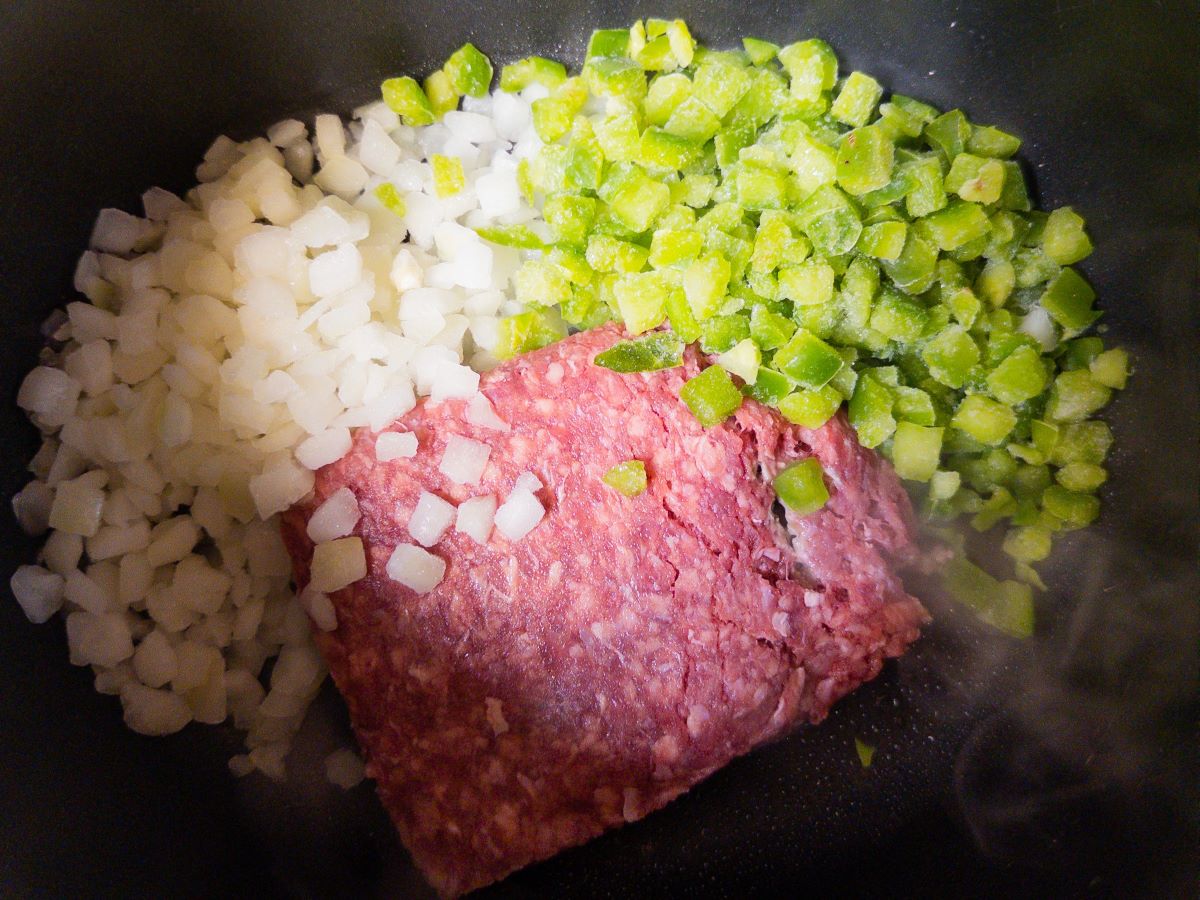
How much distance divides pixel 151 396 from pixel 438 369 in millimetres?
717

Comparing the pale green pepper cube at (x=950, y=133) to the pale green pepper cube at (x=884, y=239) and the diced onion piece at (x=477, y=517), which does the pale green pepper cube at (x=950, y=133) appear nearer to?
the pale green pepper cube at (x=884, y=239)

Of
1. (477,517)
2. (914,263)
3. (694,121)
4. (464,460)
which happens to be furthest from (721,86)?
(477,517)

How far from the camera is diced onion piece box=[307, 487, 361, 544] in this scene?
1.94 meters

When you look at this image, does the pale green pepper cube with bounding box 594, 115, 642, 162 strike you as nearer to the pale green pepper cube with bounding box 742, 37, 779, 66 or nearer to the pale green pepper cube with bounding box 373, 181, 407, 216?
the pale green pepper cube with bounding box 742, 37, 779, 66

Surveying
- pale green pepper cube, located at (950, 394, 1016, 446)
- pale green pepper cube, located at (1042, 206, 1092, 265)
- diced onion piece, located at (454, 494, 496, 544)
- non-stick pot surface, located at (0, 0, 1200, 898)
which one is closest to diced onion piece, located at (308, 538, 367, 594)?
diced onion piece, located at (454, 494, 496, 544)

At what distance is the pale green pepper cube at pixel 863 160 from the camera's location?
193 centimetres

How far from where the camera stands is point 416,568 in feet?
6.26

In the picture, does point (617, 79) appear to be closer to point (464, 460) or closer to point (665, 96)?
point (665, 96)

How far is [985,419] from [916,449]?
0.19 m

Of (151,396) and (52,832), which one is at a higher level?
(151,396)

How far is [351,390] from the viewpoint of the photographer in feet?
6.61

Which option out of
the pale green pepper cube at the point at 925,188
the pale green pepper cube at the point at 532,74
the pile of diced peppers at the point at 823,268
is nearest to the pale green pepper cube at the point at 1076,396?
the pile of diced peppers at the point at 823,268

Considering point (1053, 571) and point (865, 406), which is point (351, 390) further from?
point (1053, 571)

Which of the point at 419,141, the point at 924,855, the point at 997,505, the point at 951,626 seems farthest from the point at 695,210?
the point at 924,855
